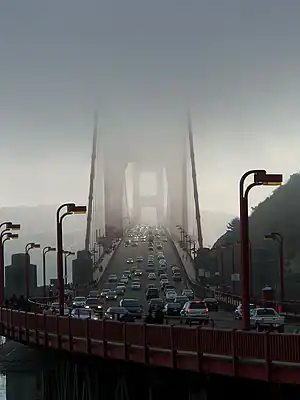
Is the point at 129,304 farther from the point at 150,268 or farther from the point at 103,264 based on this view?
the point at 103,264

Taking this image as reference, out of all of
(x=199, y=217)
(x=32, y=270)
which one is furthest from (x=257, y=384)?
(x=199, y=217)

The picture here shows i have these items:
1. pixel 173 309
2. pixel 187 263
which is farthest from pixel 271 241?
pixel 173 309

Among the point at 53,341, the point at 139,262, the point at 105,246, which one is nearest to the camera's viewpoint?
the point at 53,341

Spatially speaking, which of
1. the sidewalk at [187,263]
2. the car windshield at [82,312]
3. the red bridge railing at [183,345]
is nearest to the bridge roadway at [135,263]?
the sidewalk at [187,263]

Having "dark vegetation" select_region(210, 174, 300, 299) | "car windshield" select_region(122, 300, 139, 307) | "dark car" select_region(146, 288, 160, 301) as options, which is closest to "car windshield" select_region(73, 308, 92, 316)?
"car windshield" select_region(122, 300, 139, 307)

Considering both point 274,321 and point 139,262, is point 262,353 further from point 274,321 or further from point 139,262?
point 139,262

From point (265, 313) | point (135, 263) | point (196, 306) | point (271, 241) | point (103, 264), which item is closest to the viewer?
point (265, 313)
